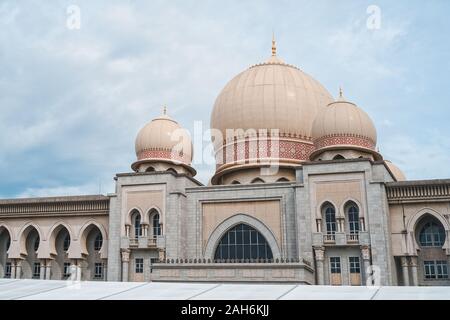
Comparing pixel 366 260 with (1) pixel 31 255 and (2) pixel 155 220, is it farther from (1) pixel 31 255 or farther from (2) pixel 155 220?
(1) pixel 31 255

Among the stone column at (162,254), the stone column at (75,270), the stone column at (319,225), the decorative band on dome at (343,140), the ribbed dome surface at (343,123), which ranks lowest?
the stone column at (75,270)

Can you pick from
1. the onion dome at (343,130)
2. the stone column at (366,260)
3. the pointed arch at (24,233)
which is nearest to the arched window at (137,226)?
the pointed arch at (24,233)

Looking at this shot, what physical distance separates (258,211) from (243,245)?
1.57 meters

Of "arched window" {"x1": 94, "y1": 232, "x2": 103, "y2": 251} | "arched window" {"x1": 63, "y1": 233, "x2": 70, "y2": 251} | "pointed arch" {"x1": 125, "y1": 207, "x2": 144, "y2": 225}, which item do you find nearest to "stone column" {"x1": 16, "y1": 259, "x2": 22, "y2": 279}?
"arched window" {"x1": 63, "y1": 233, "x2": 70, "y2": 251}

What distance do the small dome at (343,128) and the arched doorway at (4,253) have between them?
1598cm

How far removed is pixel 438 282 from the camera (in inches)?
878

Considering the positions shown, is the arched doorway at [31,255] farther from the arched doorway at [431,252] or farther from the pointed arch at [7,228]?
the arched doorway at [431,252]

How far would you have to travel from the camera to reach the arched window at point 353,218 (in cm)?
2253

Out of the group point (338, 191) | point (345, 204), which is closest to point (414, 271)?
point (345, 204)

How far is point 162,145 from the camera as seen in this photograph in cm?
2692

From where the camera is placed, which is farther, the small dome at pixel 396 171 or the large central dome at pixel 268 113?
the small dome at pixel 396 171

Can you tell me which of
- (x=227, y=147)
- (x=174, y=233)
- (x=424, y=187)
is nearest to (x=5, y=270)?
(x=174, y=233)

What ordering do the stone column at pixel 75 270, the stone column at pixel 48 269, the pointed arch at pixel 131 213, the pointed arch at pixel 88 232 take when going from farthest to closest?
the stone column at pixel 48 269 → the pointed arch at pixel 88 232 → the stone column at pixel 75 270 → the pointed arch at pixel 131 213
